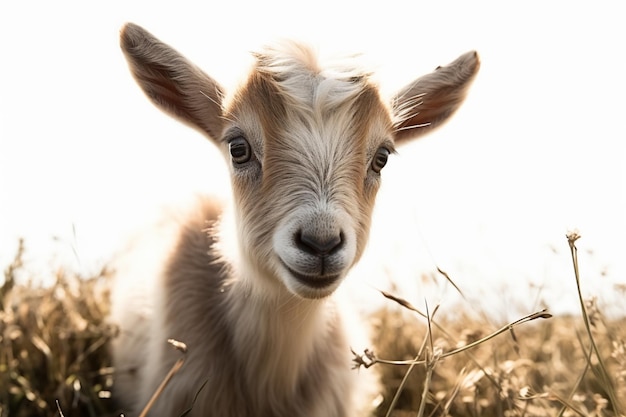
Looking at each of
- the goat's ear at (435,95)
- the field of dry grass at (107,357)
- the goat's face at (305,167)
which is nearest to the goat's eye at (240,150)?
the goat's face at (305,167)

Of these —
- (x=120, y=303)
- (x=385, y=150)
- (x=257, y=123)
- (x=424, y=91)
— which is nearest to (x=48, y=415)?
(x=120, y=303)

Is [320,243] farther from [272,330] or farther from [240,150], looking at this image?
[272,330]

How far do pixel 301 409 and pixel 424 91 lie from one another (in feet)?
6.31

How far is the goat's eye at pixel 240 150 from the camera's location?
3752 millimetres

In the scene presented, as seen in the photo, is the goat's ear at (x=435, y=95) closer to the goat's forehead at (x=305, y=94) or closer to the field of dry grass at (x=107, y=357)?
the goat's forehead at (x=305, y=94)

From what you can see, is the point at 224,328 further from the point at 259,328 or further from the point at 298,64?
the point at 298,64

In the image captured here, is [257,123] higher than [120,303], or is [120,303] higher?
[257,123]

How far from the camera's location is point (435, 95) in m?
4.32

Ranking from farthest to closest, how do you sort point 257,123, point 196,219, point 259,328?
point 196,219 → point 259,328 → point 257,123

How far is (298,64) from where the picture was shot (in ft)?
12.4

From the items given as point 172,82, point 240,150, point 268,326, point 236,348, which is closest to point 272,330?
point 268,326

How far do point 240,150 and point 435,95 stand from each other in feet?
4.17

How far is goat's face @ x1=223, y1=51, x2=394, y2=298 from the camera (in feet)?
10.5

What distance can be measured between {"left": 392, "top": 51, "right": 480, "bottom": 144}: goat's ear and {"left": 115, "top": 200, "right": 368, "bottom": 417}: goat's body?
45.0 inches
